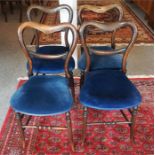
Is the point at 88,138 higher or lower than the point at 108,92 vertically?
lower

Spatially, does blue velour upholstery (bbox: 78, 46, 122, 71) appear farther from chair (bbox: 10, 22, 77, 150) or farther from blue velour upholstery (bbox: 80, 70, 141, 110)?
chair (bbox: 10, 22, 77, 150)

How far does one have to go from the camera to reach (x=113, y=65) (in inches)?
72.5

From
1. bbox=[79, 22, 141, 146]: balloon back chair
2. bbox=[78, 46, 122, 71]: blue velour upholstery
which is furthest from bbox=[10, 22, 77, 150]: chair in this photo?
bbox=[78, 46, 122, 71]: blue velour upholstery

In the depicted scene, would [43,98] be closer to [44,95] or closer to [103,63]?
[44,95]

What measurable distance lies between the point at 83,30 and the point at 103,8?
0.62 m

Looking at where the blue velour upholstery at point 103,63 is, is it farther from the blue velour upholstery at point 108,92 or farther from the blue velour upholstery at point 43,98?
the blue velour upholstery at point 43,98

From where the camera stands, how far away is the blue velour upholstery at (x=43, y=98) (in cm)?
140

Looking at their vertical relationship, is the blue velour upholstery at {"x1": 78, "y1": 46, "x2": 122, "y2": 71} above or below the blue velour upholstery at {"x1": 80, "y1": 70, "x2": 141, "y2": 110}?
above

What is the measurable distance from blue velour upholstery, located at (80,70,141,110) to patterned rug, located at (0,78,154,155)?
42 centimetres

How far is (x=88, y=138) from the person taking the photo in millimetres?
1766

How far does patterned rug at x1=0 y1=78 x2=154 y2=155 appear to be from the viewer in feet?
5.45

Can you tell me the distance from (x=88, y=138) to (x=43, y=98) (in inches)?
21.7

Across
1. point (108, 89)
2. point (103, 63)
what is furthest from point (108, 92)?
point (103, 63)

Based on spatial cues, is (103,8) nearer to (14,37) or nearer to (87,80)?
(87,80)
